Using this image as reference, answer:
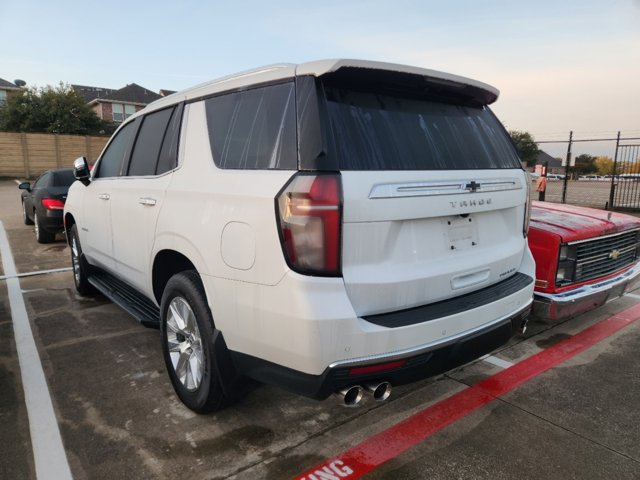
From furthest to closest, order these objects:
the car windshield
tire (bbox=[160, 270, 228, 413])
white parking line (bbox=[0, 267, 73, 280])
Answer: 1. the car windshield
2. white parking line (bbox=[0, 267, 73, 280])
3. tire (bbox=[160, 270, 228, 413])

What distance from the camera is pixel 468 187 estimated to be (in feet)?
7.84

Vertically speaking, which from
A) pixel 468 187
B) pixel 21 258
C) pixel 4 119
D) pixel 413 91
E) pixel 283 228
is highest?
pixel 4 119

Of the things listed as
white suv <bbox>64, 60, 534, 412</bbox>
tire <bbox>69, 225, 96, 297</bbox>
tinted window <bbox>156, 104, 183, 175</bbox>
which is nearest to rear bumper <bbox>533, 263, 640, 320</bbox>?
white suv <bbox>64, 60, 534, 412</bbox>

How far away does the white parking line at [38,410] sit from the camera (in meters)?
2.34

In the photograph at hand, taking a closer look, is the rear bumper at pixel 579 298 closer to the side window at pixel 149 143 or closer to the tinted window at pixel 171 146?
the tinted window at pixel 171 146

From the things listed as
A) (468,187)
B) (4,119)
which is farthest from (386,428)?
(4,119)

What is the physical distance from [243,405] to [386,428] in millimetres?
903

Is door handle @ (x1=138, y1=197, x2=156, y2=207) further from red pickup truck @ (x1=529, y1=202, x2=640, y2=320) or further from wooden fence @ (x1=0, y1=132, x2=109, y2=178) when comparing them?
wooden fence @ (x1=0, y1=132, x2=109, y2=178)

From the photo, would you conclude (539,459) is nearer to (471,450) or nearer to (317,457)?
(471,450)

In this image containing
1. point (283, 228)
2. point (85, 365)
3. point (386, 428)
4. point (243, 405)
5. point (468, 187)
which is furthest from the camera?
point (85, 365)

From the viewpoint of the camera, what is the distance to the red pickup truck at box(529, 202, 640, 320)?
11.9 feet

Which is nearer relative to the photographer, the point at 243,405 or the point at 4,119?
the point at 243,405

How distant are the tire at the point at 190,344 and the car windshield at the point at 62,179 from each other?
7.24 meters

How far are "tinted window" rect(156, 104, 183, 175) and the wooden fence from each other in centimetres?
3054
